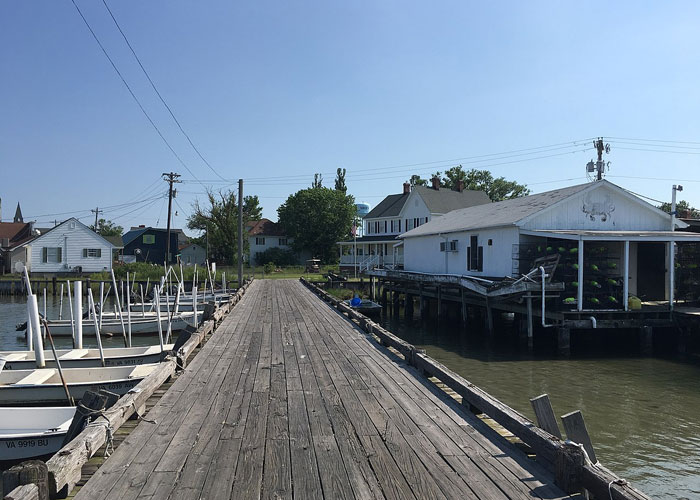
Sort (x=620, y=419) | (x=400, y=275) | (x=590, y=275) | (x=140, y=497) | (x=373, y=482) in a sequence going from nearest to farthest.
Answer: (x=140, y=497) < (x=373, y=482) < (x=620, y=419) < (x=590, y=275) < (x=400, y=275)

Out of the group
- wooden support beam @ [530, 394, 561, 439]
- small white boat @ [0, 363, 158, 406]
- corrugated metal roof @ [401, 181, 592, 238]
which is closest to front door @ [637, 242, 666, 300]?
corrugated metal roof @ [401, 181, 592, 238]

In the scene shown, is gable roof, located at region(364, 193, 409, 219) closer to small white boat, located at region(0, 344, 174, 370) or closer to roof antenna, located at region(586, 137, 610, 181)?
roof antenna, located at region(586, 137, 610, 181)

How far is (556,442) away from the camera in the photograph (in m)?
4.61

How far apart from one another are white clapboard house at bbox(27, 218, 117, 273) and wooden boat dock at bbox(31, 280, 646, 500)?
46.4 meters

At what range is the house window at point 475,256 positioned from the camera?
2512 centimetres

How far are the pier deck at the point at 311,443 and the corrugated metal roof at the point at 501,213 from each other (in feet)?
51.3

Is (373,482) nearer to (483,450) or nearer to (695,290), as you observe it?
(483,450)

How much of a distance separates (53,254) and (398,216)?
1285 inches

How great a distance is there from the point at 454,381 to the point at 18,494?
15.8 feet

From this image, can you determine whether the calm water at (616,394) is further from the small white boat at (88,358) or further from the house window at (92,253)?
the house window at (92,253)

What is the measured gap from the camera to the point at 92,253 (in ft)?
165

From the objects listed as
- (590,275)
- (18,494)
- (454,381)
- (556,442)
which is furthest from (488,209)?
(18,494)

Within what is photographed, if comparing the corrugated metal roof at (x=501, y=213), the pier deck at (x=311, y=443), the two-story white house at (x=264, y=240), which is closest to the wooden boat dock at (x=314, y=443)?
the pier deck at (x=311, y=443)

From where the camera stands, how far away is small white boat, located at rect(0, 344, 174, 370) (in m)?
13.1
